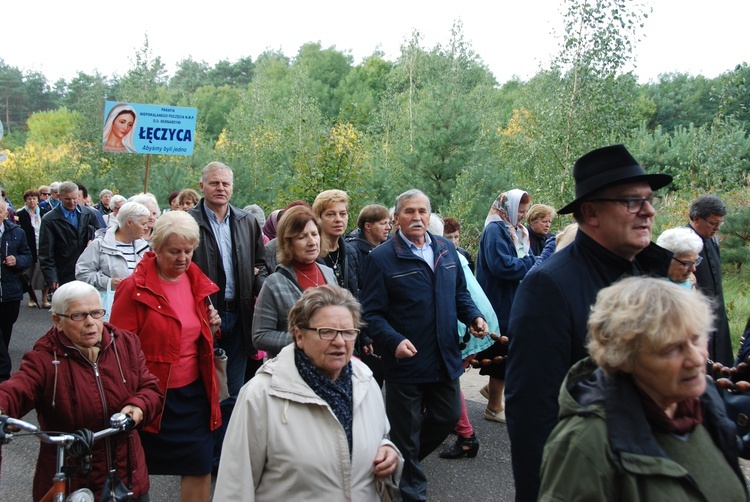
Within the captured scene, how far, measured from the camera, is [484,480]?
17.5ft

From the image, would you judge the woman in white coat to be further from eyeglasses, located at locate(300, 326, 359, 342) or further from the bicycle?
eyeglasses, located at locate(300, 326, 359, 342)

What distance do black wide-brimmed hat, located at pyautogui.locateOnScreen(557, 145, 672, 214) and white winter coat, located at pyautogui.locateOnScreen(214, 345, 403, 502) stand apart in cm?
135

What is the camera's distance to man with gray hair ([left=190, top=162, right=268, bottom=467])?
5371 millimetres

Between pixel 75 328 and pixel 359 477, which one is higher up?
pixel 75 328

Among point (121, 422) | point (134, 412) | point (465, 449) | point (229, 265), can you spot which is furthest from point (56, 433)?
point (465, 449)

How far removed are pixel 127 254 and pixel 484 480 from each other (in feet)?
11.1

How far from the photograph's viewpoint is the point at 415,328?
4633 millimetres

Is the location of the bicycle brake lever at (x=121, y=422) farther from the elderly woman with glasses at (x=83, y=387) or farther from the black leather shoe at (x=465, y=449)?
the black leather shoe at (x=465, y=449)

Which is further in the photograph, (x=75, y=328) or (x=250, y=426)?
(x=75, y=328)

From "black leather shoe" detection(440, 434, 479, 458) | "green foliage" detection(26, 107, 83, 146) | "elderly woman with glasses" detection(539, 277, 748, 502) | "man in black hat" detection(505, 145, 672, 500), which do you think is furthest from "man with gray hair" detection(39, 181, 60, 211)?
"green foliage" detection(26, 107, 83, 146)

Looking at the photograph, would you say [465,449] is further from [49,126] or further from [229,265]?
[49,126]

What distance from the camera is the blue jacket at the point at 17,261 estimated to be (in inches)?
291

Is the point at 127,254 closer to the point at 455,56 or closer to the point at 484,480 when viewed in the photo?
the point at 484,480

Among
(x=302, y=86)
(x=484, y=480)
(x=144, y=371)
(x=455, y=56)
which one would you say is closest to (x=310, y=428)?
(x=144, y=371)
